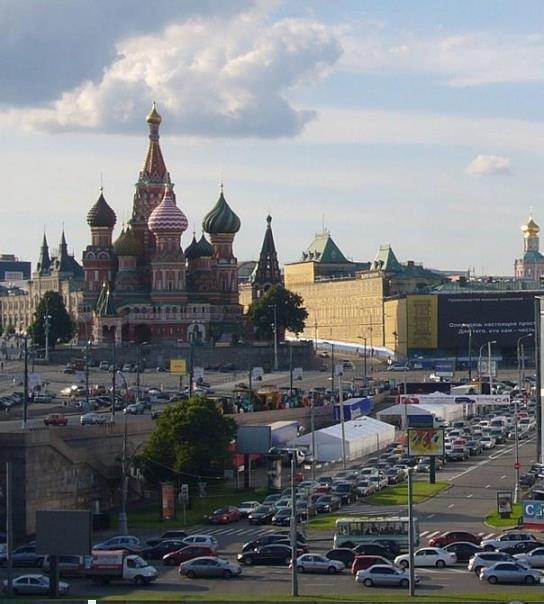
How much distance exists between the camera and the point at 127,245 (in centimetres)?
16725

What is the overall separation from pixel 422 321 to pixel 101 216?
36.5 meters

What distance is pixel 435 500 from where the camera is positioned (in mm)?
72750

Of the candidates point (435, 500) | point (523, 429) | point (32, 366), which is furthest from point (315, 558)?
point (32, 366)

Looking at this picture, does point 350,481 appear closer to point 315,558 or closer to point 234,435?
point 234,435

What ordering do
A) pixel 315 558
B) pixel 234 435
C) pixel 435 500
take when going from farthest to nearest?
pixel 234 435 < pixel 435 500 < pixel 315 558

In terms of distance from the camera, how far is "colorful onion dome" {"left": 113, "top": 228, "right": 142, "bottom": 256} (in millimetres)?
167250

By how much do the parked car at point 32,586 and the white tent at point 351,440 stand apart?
3809cm

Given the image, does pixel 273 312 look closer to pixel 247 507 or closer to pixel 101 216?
pixel 101 216

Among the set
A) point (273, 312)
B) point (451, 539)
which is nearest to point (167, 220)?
point (273, 312)

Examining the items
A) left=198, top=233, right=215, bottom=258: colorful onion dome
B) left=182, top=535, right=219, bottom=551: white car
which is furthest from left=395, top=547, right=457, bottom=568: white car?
left=198, top=233, right=215, bottom=258: colorful onion dome

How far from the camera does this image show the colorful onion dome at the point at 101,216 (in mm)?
170750

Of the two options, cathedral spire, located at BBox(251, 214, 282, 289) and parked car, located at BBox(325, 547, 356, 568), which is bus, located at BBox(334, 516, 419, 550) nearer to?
parked car, located at BBox(325, 547, 356, 568)

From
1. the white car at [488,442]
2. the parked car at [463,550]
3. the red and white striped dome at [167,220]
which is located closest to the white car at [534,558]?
the parked car at [463,550]

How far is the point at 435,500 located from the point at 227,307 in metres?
97.9
